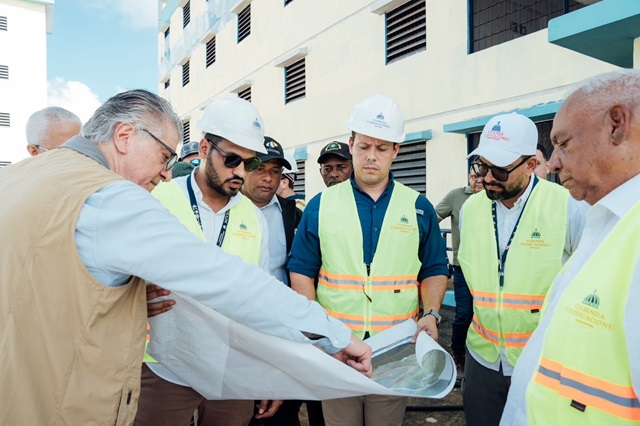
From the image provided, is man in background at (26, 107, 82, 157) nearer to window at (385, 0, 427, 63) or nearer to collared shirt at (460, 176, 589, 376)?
collared shirt at (460, 176, 589, 376)

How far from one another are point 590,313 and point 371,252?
136 centimetres

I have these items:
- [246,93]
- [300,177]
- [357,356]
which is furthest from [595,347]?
[246,93]

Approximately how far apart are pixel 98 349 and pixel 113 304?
136mm

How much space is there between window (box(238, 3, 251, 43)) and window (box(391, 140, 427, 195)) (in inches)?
301

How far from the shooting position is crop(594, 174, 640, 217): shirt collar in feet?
4.07

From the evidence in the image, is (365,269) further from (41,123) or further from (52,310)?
(41,123)

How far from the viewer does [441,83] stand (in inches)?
288

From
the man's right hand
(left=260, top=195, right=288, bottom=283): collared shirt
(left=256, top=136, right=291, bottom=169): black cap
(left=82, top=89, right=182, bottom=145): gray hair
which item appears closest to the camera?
(left=82, top=89, right=182, bottom=145): gray hair

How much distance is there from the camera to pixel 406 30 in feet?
26.1

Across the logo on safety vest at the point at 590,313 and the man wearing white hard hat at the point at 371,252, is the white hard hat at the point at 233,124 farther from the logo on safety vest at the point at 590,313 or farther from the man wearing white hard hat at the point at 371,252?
the logo on safety vest at the point at 590,313

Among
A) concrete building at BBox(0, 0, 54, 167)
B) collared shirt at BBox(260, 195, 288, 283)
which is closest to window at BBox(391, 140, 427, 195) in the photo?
collared shirt at BBox(260, 195, 288, 283)

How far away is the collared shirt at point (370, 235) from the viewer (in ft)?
8.14

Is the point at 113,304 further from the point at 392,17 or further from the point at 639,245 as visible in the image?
the point at 392,17

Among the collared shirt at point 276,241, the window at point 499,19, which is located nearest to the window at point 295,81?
the window at point 499,19
